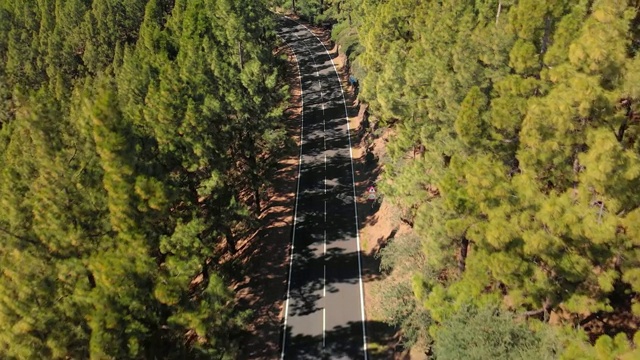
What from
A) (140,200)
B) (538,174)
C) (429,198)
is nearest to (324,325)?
(429,198)

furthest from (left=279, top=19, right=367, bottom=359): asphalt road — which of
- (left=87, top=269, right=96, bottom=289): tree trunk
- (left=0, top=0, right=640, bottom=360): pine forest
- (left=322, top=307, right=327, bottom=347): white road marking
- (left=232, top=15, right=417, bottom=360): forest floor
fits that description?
(left=87, top=269, right=96, bottom=289): tree trunk

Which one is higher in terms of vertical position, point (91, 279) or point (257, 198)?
point (91, 279)

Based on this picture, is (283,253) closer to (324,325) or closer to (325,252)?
(325,252)

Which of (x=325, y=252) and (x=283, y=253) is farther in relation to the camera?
(x=283, y=253)

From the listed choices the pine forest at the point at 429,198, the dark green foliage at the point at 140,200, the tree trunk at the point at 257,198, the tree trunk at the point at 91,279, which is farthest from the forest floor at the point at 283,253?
the tree trunk at the point at 91,279

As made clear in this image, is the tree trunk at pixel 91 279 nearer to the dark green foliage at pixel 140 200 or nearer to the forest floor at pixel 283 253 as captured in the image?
the dark green foliage at pixel 140 200

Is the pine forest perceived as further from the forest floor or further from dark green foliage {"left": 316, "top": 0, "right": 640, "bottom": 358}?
the forest floor
